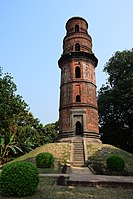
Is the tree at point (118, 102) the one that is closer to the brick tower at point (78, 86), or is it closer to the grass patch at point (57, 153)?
the brick tower at point (78, 86)

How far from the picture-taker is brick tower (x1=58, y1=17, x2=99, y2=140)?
21016mm

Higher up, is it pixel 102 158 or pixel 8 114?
pixel 8 114

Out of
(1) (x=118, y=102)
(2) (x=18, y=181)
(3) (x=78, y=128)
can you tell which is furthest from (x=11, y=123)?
(2) (x=18, y=181)

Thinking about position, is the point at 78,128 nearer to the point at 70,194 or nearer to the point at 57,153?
the point at 57,153

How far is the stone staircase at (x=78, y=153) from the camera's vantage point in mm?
15859

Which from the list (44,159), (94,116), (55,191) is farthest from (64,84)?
(55,191)

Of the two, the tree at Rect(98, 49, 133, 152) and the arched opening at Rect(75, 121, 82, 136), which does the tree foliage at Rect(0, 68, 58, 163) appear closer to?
the arched opening at Rect(75, 121, 82, 136)

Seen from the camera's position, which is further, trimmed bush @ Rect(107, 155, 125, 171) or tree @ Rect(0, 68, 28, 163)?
tree @ Rect(0, 68, 28, 163)

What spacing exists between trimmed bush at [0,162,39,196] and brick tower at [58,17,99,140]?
43.7 ft

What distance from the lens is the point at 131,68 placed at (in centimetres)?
2698

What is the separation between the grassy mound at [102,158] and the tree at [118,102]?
30.6 feet

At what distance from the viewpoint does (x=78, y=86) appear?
22.0 meters

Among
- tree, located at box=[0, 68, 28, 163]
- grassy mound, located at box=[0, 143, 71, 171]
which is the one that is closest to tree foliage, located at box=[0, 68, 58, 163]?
tree, located at box=[0, 68, 28, 163]

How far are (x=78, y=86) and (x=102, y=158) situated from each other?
28.0 ft
